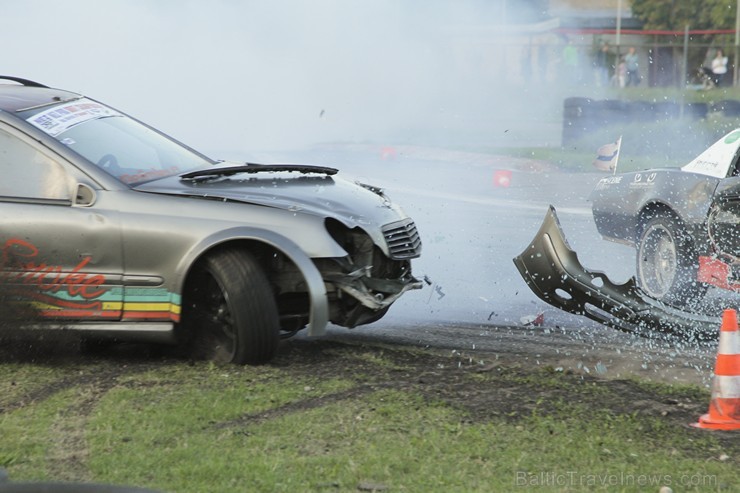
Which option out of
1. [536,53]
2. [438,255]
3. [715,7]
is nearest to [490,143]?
[536,53]

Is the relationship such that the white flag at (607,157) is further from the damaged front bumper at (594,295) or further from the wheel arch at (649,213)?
the damaged front bumper at (594,295)

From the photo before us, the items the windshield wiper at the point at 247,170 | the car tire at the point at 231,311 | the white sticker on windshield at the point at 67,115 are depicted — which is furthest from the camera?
the windshield wiper at the point at 247,170

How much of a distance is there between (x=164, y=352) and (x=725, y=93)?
21.2 m

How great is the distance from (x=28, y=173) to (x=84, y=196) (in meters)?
0.38

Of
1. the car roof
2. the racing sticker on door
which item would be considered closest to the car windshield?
the car roof

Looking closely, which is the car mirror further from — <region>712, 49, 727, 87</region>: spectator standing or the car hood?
<region>712, 49, 727, 87</region>: spectator standing

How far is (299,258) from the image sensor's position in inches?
237

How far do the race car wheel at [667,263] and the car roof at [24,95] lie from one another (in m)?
4.26

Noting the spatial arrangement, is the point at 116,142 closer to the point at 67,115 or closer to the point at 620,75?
the point at 67,115

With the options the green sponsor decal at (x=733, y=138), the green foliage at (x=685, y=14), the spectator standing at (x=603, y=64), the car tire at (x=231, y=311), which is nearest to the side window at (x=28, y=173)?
the car tire at (x=231, y=311)

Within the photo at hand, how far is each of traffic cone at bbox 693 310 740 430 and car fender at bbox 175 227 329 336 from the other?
2.03 metres

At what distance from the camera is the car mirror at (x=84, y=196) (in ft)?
20.3

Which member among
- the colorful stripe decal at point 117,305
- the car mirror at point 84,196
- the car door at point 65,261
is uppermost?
the car mirror at point 84,196

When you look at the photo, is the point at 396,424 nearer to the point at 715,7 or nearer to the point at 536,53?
the point at 536,53
